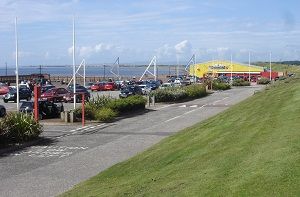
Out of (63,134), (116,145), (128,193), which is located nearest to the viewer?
(128,193)

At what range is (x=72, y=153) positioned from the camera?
→ 64.8 ft

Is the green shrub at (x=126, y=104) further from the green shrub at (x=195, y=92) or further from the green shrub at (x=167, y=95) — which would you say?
the green shrub at (x=195, y=92)

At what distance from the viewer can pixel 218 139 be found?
14.5 metres

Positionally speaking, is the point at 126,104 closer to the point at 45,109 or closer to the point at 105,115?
the point at 105,115

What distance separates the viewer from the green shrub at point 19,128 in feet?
70.5

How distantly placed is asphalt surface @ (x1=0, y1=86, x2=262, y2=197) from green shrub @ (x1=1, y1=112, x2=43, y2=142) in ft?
2.12

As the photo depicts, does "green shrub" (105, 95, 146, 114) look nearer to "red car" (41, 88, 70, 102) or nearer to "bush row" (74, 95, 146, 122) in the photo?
"bush row" (74, 95, 146, 122)

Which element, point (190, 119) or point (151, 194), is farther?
point (190, 119)

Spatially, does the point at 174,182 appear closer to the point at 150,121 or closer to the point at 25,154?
the point at 25,154

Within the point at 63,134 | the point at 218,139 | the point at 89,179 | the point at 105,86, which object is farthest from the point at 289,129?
the point at 105,86

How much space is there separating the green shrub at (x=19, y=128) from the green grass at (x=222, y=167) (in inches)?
300

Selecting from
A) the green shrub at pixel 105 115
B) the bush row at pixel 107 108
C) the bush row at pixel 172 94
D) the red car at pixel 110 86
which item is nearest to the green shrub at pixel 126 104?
the bush row at pixel 107 108

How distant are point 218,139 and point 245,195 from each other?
6867 mm

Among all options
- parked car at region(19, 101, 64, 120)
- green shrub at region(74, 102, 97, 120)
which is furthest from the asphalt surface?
parked car at region(19, 101, 64, 120)
